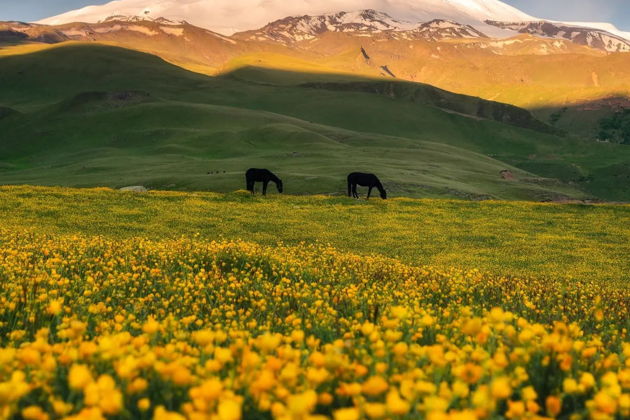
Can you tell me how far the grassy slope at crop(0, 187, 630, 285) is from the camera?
26.3 meters

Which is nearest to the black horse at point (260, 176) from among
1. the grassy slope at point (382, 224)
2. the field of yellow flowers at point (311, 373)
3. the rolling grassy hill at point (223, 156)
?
the grassy slope at point (382, 224)

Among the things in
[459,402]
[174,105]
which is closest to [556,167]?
[174,105]

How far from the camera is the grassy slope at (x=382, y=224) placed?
86.4 feet

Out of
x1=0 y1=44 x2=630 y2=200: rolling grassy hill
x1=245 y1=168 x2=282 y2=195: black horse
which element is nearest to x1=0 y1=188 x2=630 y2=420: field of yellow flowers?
x1=245 y1=168 x2=282 y2=195: black horse

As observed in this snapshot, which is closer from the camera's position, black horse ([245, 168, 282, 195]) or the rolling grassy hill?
black horse ([245, 168, 282, 195])

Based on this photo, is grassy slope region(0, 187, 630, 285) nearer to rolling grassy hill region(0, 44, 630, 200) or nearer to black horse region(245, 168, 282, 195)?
black horse region(245, 168, 282, 195)

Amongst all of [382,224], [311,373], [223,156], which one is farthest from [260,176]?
[223,156]

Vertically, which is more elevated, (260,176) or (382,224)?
(260,176)

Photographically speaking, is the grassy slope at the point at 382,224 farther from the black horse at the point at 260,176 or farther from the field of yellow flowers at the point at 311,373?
the field of yellow flowers at the point at 311,373

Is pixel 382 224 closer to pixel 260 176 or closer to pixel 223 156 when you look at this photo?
pixel 260 176

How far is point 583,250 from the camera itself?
28312 mm

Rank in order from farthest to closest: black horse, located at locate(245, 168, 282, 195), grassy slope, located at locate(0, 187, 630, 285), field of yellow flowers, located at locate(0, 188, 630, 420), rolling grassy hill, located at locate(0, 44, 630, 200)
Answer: rolling grassy hill, located at locate(0, 44, 630, 200) < black horse, located at locate(245, 168, 282, 195) < grassy slope, located at locate(0, 187, 630, 285) < field of yellow flowers, located at locate(0, 188, 630, 420)

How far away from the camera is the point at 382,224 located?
1314 inches

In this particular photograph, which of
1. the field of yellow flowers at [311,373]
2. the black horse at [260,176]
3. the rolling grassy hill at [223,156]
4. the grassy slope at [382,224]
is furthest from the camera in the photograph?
the rolling grassy hill at [223,156]
